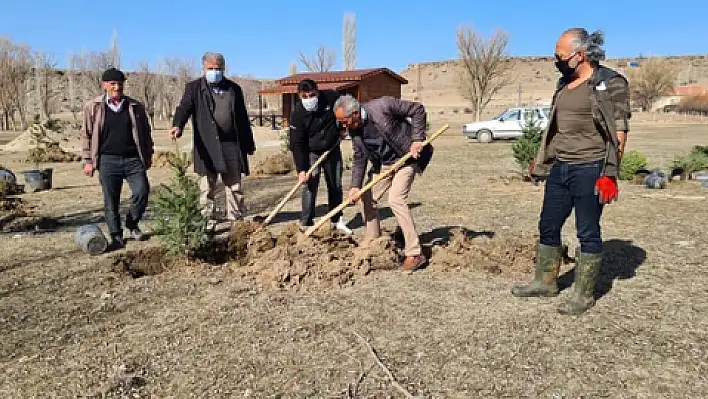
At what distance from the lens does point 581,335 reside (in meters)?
3.60

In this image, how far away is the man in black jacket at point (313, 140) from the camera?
19.4 ft

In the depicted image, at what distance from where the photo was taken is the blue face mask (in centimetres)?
585

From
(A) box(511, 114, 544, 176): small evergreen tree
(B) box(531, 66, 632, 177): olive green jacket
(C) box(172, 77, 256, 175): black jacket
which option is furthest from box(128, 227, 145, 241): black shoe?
(A) box(511, 114, 544, 176): small evergreen tree

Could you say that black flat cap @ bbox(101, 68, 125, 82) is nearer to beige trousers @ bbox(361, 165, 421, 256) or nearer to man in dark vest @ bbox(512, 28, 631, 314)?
beige trousers @ bbox(361, 165, 421, 256)

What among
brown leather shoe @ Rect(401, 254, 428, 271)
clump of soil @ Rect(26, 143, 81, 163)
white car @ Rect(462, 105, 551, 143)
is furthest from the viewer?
white car @ Rect(462, 105, 551, 143)

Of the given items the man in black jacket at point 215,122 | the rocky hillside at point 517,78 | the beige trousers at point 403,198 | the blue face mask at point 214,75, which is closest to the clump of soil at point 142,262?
the man in black jacket at point 215,122

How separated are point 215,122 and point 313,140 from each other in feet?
3.34

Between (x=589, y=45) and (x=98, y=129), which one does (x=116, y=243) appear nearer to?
(x=98, y=129)

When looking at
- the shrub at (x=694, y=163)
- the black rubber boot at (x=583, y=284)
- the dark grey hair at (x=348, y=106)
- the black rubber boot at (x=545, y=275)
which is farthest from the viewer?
the shrub at (x=694, y=163)

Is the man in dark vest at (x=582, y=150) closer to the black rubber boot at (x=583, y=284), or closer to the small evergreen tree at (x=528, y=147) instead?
the black rubber boot at (x=583, y=284)

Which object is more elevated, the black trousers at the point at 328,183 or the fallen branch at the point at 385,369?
the black trousers at the point at 328,183

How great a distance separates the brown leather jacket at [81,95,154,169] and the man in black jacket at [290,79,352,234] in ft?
4.69

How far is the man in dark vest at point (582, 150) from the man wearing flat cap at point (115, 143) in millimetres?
3719

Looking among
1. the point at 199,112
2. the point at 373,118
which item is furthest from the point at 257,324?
the point at 199,112
